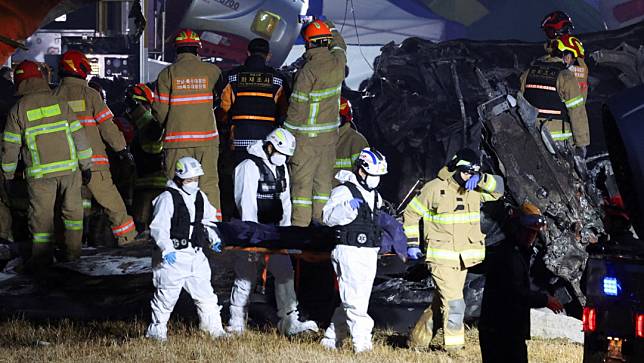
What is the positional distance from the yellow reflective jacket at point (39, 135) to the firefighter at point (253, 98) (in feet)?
4.53

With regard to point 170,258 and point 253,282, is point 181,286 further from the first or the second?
point 253,282

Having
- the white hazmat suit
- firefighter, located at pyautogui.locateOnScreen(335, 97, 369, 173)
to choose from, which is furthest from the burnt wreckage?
the white hazmat suit

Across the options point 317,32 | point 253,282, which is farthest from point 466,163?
point 317,32

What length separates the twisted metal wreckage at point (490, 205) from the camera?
9258 mm

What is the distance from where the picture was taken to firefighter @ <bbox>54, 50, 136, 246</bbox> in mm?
10500

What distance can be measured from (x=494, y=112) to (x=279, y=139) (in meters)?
1.98

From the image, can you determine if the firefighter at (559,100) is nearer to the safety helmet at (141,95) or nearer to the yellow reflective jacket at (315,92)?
the yellow reflective jacket at (315,92)

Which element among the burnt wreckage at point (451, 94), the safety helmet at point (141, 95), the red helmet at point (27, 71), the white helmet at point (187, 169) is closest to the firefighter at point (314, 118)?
the burnt wreckage at point (451, 94)

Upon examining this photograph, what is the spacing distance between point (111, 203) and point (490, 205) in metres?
3.34

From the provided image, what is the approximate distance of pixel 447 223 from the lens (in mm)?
8148

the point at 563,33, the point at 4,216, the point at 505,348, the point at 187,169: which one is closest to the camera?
the point at 505,348

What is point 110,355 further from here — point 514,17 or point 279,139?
point 514,17

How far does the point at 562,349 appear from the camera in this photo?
8.20 meters

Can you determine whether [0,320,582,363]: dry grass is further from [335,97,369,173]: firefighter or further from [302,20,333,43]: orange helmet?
[302,20,333,43]: orange helmet
